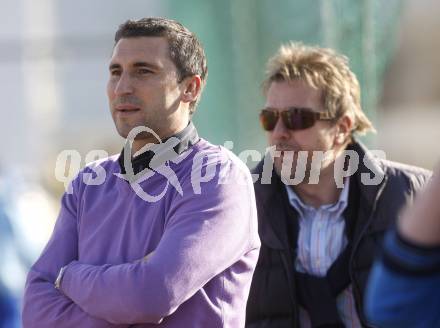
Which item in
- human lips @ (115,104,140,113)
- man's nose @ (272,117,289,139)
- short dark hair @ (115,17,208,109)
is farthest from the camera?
man's nose @ (272,117,289,139)

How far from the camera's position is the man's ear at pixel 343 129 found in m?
4.20

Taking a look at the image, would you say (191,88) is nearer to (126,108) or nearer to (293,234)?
A: (126,108)

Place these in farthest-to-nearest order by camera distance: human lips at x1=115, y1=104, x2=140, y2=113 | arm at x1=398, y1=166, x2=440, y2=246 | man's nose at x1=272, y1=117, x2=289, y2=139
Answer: man's nose at x1=272, y1=117, x2=289, y2=139
human lips at x1=115, y1=104, x2=140, y2=113
arm at x1=398, y1=166, x2=440, y2=246

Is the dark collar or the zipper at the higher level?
the dark collar

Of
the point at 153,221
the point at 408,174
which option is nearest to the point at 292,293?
the point at 408,174

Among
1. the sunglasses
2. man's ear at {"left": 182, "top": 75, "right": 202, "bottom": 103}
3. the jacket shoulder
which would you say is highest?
man's ear at {"left": 182, "top": 75, "right": 202, "bottom": 103}

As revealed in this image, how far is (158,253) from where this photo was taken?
297 cm

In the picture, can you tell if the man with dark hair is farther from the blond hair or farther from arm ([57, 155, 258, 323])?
the blond hair

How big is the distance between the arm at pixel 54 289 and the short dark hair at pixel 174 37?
606 millimetres

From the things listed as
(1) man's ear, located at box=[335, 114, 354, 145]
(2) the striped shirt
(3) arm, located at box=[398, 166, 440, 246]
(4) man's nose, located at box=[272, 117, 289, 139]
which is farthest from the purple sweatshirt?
(3) arm, located at box=[398, 166, 440, 246]

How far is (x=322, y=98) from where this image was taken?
4.16 m

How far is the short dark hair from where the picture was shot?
11.1ft

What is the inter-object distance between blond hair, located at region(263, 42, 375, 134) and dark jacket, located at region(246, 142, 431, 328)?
1.21ft

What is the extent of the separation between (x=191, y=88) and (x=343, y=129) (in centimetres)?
102
